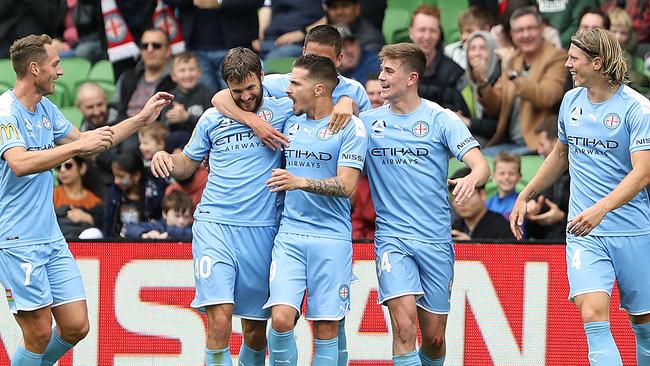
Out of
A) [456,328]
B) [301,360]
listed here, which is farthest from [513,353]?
[301,360]

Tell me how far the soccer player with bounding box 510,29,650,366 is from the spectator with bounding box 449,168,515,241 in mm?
2646

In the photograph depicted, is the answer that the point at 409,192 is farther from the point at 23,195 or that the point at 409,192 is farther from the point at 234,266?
the point at 23,195

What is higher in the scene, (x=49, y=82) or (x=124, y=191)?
(x=49, y=82)

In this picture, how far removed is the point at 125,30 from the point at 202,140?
6055 millimetres

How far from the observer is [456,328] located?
11.3 metres

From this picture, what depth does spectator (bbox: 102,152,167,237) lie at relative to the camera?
13.1 m

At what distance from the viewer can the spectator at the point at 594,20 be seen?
43.9 ft

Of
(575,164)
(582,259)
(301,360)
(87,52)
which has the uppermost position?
(87,52)

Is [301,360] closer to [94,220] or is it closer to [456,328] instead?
[456,328]

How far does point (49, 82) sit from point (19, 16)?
6544 millimetres

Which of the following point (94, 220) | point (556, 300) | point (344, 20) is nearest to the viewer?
point (556, 300)

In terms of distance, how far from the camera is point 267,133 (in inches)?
376

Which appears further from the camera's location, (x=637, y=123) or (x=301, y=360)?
(x=301, y=360)

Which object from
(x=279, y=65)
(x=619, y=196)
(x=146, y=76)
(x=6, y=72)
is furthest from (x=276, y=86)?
(x=6, y=72)
